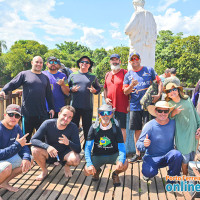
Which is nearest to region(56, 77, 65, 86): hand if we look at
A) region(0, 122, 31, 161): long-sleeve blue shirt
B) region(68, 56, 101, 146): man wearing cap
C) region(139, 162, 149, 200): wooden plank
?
region(68, 56, 101, 146): man wearing cap

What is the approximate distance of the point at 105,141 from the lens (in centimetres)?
316

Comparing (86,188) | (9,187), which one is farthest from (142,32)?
(9,187)

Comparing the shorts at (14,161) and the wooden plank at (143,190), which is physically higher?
the shorts at (14,161)

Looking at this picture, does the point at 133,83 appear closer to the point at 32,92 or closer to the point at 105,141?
the point at 105,141

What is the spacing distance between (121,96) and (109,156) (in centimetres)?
121

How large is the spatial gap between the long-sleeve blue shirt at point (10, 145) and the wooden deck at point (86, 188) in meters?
0.49

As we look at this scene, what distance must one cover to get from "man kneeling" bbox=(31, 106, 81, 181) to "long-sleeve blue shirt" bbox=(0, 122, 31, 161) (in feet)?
0.72

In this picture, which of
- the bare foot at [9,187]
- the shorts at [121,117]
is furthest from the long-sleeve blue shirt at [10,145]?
the shorts at [121,117]

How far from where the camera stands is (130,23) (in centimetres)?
511

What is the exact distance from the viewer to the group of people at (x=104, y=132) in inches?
113

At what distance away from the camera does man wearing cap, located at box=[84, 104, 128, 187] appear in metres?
3.07

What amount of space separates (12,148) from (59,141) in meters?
0.65

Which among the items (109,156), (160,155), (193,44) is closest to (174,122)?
(160,155)

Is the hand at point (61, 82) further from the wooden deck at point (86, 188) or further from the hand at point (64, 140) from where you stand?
Answer: the wooden deck at point (86, 188)
